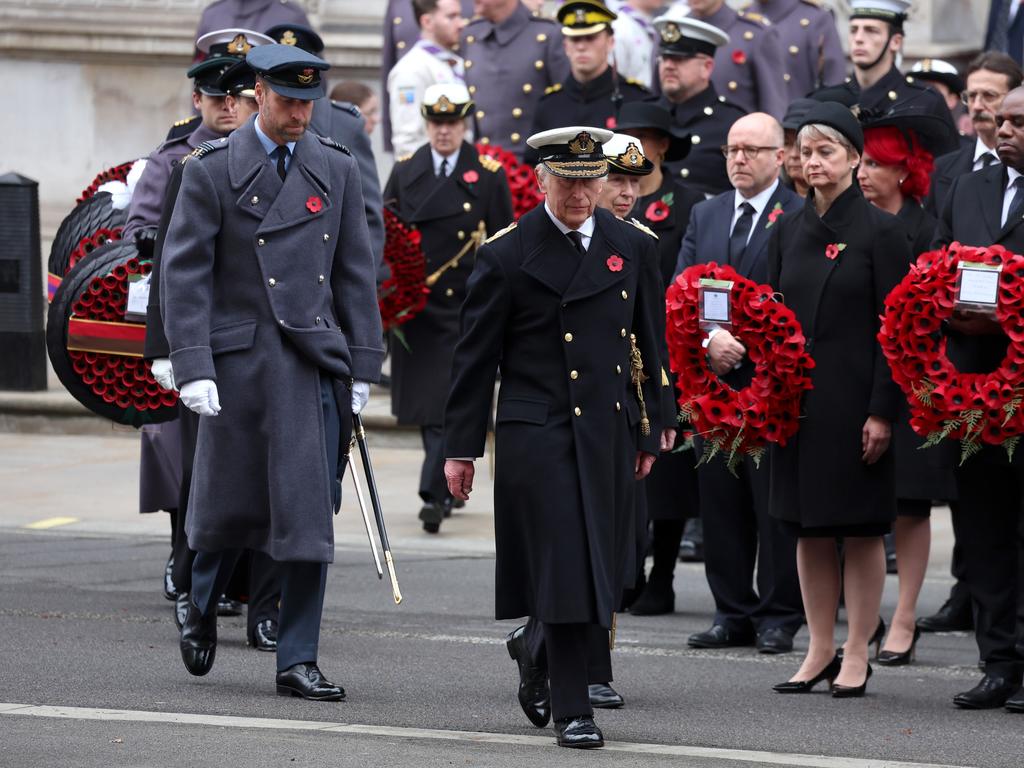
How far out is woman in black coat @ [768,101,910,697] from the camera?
8.50 m

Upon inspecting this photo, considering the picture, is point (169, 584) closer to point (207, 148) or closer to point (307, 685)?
point (307, 685)

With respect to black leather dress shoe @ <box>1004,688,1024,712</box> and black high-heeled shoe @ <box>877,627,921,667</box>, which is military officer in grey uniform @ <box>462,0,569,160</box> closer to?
black high-heeled shoe @ <box>877,627,921,667</box>

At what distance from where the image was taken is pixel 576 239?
301 inches

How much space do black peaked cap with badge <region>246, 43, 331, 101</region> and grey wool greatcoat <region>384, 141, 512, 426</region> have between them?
481 cm

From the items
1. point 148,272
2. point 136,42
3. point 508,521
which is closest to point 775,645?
point 508,521

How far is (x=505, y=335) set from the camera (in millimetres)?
7625

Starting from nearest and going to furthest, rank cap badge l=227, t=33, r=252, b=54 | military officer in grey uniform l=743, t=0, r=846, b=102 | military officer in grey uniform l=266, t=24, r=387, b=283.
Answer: cap badge l=227, t=33, r=252, b=54 → military officer in grey uniform l=266, t=24, r=387, b=283 → military officer in grey uniform l=743, t=0, r=846, b=102

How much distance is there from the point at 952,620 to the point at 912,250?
1.98 meters

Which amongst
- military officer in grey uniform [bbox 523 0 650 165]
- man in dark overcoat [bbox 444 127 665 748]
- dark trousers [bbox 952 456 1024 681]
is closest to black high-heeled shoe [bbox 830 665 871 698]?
dark trousers [bbox 952 456 1024 681]

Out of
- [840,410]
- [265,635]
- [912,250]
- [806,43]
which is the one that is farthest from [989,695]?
[806,43]

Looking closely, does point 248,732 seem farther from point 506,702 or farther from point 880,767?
point 880,767

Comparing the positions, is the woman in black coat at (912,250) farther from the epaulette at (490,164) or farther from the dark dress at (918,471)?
the epaulette at (490,164)

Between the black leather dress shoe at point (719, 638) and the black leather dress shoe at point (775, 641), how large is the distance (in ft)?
0.45

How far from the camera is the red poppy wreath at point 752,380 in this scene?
8.58 metres
